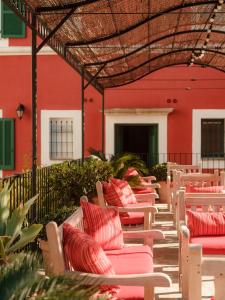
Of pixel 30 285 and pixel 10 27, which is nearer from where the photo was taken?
pixel 30 285

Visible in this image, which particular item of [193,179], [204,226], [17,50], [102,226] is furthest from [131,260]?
[17,50]

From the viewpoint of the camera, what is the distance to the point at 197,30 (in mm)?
9609

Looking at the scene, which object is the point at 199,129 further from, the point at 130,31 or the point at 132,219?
the point at 132,219

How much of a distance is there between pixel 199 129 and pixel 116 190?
30.9 feet

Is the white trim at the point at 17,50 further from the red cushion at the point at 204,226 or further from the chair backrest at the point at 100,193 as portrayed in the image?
the red cushion at the point at 204,226

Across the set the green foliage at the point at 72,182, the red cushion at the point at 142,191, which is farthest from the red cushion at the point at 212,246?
the red cushion at the point at 142,191

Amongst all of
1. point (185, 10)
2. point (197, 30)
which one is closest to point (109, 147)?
point (197, 30)

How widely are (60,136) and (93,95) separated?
1.35m

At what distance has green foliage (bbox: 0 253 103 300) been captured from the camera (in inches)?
105

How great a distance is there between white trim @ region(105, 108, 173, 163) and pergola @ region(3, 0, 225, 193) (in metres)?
3.01

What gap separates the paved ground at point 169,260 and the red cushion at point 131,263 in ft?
1.61

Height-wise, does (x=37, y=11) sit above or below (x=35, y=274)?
above

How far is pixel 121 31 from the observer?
28.1 feet

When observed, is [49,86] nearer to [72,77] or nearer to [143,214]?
[72,77]
